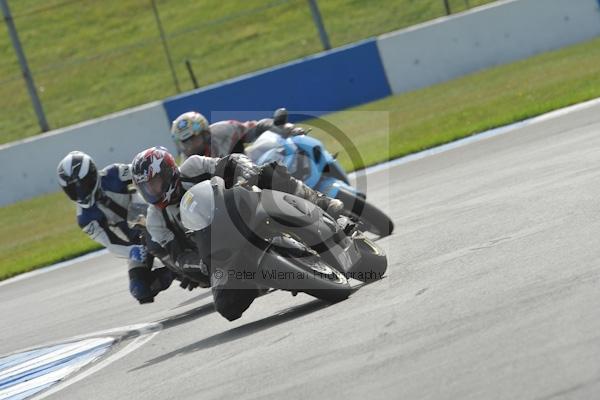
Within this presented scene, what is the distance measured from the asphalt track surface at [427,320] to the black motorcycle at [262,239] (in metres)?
0.24

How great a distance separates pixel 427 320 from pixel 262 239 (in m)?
1.47

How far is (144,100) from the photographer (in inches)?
1057

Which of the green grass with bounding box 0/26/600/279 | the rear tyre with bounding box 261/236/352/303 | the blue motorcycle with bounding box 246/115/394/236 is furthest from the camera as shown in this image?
the green grass with bounding box 0/26/600/279

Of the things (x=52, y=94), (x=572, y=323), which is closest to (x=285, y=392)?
(x=572, y=323)

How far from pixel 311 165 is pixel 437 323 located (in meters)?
Answer: 3.87

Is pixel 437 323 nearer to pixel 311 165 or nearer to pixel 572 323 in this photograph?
pixel 572 323

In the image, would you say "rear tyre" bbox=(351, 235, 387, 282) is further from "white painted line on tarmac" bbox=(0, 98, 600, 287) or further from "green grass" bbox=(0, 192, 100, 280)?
"green grass" bbox=(0, 192, 100, 280)

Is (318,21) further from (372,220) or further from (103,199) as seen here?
(372,220)

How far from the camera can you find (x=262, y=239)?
7.02 meters

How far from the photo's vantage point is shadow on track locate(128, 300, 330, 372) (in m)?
7.28

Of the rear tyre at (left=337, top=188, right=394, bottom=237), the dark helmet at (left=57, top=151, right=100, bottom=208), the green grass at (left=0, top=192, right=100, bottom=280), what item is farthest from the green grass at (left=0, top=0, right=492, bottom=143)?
the rear tyre at (left=337, top=188, right=394, bottom=237)

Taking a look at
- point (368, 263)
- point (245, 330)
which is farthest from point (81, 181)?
point (368, 263)

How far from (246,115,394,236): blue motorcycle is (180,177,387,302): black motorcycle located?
1.86m

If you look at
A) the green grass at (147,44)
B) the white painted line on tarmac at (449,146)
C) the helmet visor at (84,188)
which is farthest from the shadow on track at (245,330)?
the green grass at (147,44)
